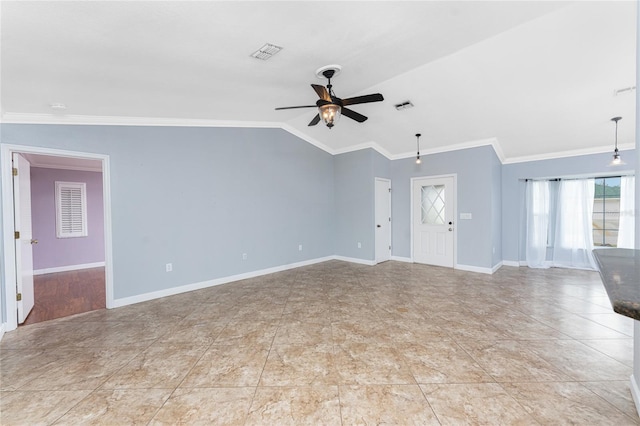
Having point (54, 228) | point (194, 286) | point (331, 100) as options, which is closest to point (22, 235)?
point (194, 286)

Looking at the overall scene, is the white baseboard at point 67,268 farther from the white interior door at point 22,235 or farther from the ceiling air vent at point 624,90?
the ceiling air vent at point 624,90

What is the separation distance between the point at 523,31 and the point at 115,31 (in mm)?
3586

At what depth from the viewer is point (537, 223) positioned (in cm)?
569

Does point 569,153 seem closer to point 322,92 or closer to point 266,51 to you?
point 322,92

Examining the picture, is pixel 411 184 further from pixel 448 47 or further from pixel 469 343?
pixel 469 343

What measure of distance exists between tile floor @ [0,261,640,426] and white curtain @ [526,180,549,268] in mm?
1837

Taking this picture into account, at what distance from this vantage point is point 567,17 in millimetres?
2455

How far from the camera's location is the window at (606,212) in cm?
523

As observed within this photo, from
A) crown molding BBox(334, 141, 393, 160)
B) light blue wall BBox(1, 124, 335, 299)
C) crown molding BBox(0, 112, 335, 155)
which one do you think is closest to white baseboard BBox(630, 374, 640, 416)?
light blue wall BBox(1, 124, 335, 299)

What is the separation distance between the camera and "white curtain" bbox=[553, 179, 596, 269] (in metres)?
5.31

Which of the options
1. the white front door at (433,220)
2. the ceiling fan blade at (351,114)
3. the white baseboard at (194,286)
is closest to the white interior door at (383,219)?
the white front door at (433,220)

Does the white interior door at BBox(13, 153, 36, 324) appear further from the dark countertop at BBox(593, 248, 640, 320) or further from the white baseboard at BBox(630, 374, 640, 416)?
the white baseboard at BBox(630, 374, 640, 416)

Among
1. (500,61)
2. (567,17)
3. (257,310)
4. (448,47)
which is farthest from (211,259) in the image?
(567,17)

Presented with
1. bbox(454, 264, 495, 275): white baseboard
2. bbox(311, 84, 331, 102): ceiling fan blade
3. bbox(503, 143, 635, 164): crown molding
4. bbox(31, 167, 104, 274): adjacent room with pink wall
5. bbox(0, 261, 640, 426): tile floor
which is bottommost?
bbox(0, 261, 640, 426): tile floor
